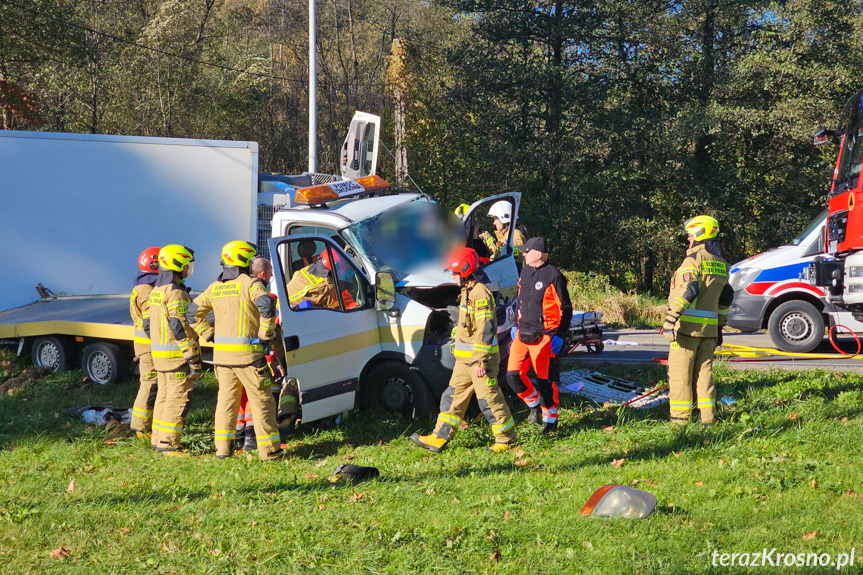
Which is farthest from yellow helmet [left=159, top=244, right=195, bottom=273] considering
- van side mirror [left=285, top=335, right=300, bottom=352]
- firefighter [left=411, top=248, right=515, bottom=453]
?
firefighter [left=411, top=248, right=515, bottom=453]

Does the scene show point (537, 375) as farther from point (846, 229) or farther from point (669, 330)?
point (846, 229)

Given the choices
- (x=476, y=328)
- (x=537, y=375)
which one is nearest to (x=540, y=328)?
(x=537, y=375)

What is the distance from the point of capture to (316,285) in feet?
23.7

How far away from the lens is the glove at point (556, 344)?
23.0ft

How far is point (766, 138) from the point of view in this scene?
1930cm

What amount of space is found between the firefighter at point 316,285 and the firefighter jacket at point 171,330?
0.97 m

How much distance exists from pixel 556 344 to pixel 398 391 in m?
1.60

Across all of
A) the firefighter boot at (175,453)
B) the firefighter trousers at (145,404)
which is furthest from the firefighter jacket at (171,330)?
the firefighter boot at (175,453)

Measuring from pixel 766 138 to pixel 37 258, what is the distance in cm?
1703

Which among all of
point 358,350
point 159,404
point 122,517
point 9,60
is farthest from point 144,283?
point 9,60

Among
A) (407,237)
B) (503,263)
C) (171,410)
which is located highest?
(407,237)

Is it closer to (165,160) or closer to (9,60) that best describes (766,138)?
(165,160)

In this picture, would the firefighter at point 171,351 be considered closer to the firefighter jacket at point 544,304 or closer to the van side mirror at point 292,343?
the van side mirror at point 292,343

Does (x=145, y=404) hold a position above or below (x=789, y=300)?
below
